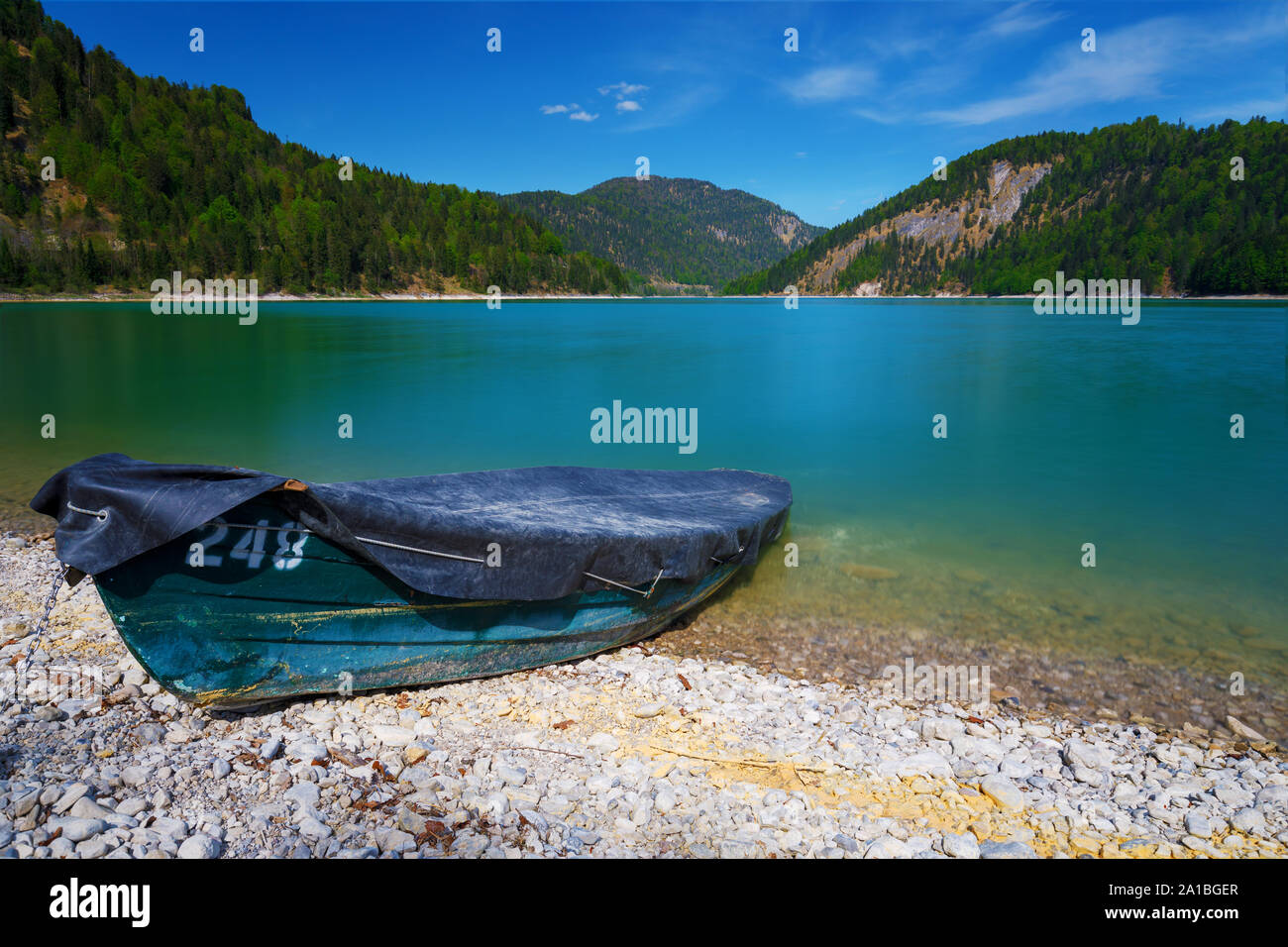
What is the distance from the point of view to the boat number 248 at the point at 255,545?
514 centimetres

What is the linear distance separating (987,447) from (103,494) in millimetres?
21444

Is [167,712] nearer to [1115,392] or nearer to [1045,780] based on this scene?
[1045,780]

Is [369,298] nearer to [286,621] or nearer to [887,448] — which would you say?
[887,448]

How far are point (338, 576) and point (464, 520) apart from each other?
1.09m

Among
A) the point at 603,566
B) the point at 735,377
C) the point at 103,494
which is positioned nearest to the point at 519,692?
the point at 603,566

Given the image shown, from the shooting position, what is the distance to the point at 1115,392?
1218 inches

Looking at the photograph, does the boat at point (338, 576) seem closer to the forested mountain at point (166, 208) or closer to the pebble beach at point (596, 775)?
the pebble beach at point (596, 775)

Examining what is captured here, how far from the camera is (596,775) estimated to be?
17.6 ft

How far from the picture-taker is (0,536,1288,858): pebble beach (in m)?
4.51

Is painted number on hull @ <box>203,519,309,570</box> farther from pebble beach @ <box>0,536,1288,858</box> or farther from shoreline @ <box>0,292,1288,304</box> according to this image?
shoreline @ <box>0,292,1288,304</box>

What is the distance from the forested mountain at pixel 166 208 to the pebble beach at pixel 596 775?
150652mm

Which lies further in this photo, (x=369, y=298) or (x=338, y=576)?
(x=369, y=298)

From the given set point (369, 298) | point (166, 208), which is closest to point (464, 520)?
point (369, 298)

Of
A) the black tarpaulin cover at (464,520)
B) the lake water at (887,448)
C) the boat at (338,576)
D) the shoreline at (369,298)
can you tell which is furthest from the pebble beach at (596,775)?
the shoreline at (369,298)
